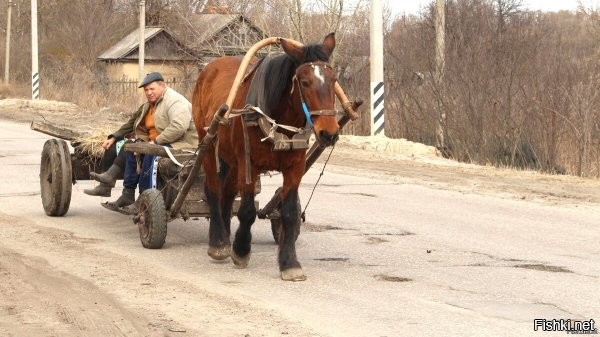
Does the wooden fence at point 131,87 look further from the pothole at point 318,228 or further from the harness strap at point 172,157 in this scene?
the harness strap at point 172,157

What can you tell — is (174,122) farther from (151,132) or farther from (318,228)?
(318,228)

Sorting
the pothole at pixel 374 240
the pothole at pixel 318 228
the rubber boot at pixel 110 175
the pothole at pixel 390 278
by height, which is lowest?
the pothole at pixel 318 228

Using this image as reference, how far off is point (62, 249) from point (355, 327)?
160 inches

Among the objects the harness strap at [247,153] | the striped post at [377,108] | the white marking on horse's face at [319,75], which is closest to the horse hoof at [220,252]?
the harness strap at [247,153]

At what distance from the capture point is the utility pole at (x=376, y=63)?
2506 centimetres

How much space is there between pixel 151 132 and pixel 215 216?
184cm

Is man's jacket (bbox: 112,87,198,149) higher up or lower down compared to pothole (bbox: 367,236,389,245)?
higher up

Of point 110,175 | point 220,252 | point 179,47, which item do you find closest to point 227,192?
point 220,252

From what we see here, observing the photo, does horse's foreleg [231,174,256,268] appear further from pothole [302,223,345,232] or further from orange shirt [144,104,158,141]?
pothole [302,223,345,232]

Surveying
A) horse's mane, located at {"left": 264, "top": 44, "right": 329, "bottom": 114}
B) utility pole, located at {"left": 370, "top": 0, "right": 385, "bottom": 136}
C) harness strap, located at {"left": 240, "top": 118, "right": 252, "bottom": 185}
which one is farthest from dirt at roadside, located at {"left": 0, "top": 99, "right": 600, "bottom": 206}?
horse's mane, located at {"left": 264, "top": 44, "right": 329, "bottom": 114}

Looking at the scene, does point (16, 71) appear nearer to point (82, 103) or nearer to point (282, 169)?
point (82, 103)

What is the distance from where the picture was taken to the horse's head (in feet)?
27.1

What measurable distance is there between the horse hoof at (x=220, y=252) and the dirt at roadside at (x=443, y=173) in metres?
6.02

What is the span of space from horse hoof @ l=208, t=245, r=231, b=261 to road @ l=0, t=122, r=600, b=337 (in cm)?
7
